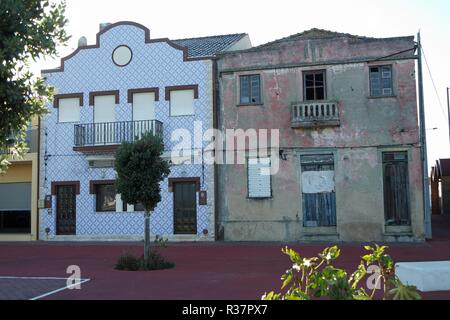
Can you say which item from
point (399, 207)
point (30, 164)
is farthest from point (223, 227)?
point (30, 164)

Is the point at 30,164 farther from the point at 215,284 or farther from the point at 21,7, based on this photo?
the point at 21,7

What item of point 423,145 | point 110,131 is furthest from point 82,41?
point 423,145

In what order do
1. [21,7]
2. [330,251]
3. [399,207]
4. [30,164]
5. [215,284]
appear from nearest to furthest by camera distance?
[330,251] < [21,7] < [215,284] < [399,207] < [30,164]

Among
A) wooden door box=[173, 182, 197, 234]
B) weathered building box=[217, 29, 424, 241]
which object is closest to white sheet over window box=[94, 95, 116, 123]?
wooden door box=[173, 182, 197, 234]

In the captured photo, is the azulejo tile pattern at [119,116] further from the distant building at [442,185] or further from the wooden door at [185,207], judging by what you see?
the distant building at [442,185]

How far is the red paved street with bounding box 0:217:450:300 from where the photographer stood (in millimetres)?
9922

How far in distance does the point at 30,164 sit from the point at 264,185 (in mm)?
10983

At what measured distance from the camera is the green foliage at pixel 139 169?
13.6 m

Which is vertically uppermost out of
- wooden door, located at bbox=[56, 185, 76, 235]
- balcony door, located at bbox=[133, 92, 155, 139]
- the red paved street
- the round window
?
the round window

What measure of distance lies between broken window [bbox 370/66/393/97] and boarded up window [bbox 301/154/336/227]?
302 centimetres

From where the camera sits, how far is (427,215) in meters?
20.0

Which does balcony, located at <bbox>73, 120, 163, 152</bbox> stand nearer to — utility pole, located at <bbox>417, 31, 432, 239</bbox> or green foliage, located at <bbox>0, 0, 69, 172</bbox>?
utility pole, located at <bbox>417, 31, 432, 239</bbox>

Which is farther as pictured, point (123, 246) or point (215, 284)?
point (123, 246)

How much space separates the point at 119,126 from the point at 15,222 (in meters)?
6.99
